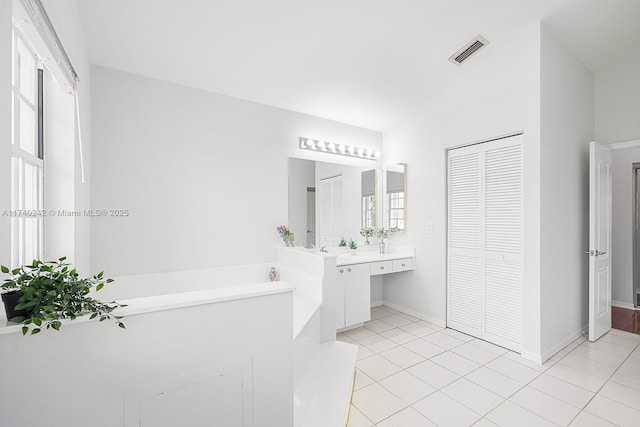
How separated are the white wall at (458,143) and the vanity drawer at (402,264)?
112 mm

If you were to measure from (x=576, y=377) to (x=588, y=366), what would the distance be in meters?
0.31

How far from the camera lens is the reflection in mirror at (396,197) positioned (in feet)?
13.0

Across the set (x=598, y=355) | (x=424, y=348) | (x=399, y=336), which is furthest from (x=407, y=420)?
(x=598, y=355)

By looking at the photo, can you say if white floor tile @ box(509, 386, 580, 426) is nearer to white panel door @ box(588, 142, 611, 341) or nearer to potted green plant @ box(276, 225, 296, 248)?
white panel door @ box(588, 142, 611, 341)

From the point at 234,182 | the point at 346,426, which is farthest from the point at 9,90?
the point at 346,426

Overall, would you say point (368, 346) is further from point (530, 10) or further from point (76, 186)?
point (530, 10)

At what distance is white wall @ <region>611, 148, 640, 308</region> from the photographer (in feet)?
14.0

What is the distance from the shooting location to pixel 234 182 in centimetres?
312

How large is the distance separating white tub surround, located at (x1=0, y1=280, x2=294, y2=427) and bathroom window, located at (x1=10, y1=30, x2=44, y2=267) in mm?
694

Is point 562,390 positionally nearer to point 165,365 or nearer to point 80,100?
point 165,365

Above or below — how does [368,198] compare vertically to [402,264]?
above

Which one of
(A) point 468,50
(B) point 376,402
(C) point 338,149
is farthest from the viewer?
(C) point 338,149

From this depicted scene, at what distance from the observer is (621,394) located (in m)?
2.23

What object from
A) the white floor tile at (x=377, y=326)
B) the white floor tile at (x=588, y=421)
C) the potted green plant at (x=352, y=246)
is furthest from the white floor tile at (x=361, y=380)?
the potted green plant at (x=352, y=246)
